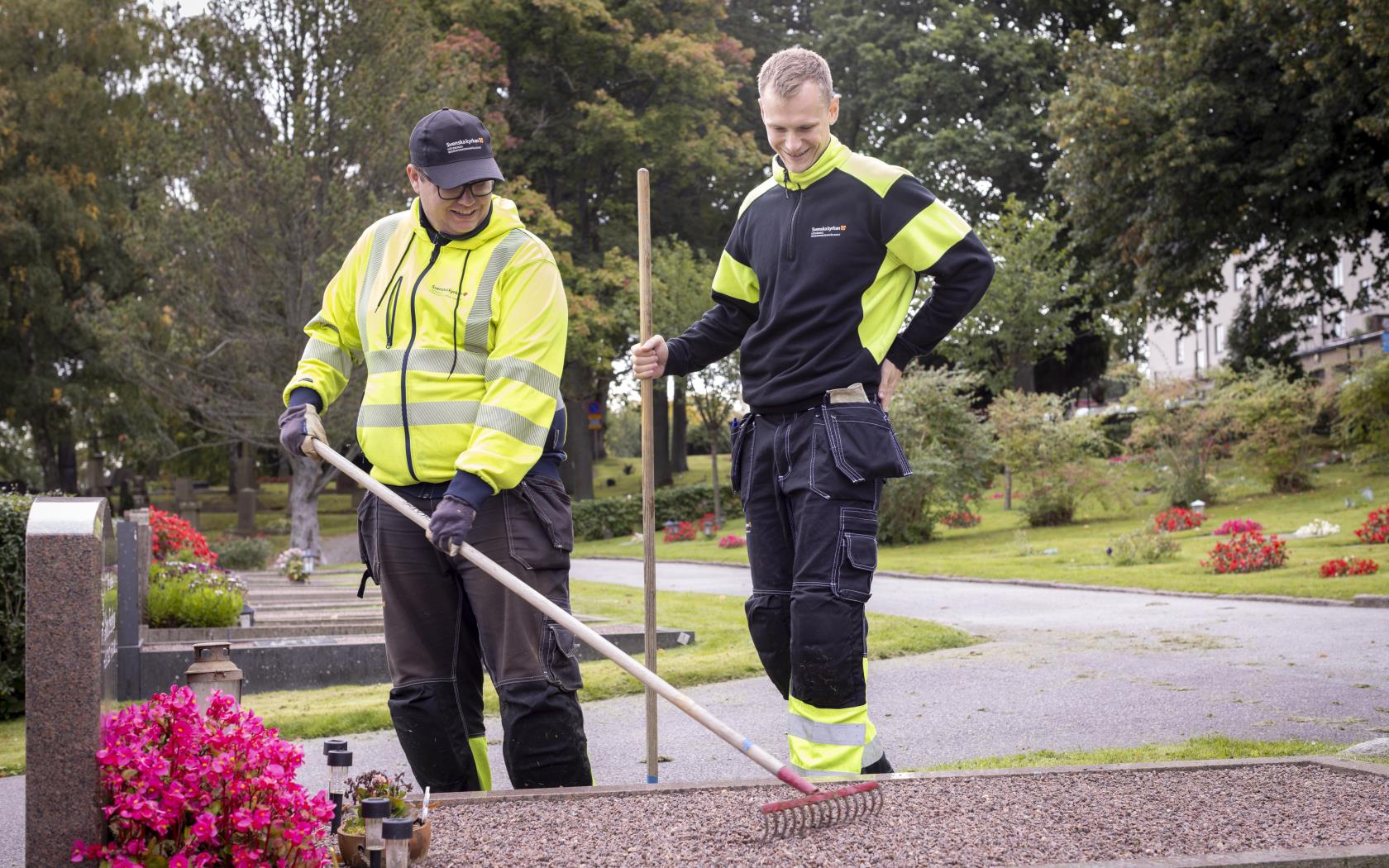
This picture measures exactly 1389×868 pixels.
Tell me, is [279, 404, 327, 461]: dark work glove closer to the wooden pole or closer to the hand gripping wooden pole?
the hand gripping wooden pole

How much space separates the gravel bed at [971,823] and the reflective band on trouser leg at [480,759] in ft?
1.19

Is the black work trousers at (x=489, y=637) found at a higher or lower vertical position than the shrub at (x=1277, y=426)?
lower

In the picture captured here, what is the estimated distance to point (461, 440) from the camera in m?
4.32

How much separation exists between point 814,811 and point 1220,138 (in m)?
19.9

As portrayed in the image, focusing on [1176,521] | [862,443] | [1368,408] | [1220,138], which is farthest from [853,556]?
[1220,138]

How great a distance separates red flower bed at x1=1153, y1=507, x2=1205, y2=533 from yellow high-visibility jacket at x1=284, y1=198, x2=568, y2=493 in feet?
54.3

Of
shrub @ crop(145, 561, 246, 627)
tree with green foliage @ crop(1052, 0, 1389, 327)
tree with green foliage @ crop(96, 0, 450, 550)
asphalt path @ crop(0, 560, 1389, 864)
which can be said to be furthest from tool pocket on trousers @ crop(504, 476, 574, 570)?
tree with green foliage @ crop(1052, 0, 1389, 327)

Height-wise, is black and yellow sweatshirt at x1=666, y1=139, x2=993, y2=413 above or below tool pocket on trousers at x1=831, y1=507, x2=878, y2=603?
above

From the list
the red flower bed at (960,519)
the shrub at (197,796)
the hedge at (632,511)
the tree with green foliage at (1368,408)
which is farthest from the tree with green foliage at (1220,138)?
the shrub at (197,796)

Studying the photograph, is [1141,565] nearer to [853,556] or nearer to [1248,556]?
[1248,556]

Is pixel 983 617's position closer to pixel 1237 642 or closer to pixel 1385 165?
pixel 1237 642

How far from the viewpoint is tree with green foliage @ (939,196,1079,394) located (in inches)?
1416

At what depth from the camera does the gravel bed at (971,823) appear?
12.0 ft

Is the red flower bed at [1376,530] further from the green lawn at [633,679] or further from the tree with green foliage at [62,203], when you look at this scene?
the tree with green foliage at [62,203]
